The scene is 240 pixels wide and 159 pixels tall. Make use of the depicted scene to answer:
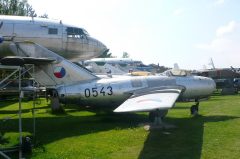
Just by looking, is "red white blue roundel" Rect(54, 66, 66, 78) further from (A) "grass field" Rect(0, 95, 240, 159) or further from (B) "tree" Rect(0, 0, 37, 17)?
(B) "tree" Rect(0, 0, 37, 17)

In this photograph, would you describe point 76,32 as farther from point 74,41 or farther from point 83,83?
point 83,83

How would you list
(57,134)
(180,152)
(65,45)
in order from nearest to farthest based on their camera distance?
(180,152) < (57,134) < (65,45)

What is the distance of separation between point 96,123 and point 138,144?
576 cm

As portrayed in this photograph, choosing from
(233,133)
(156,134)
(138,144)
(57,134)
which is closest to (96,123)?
(57,134)

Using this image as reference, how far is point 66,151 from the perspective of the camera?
1180 centimetres

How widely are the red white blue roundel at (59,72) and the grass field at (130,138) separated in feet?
8.44

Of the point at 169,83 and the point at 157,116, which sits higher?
the point at 169,83

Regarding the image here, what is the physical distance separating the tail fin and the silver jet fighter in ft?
4.03

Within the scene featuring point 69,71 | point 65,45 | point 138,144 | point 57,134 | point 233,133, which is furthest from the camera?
point 65,45

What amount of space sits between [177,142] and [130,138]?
196 centimetres

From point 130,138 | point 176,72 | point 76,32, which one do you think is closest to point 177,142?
point 130,138

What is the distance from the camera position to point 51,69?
56.9ft

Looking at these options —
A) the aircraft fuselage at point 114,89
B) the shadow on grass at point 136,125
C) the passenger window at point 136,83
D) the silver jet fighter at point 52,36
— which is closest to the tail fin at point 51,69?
the aircraft fuselage at point 114,89

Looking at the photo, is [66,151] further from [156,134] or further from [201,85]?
[201,85]
